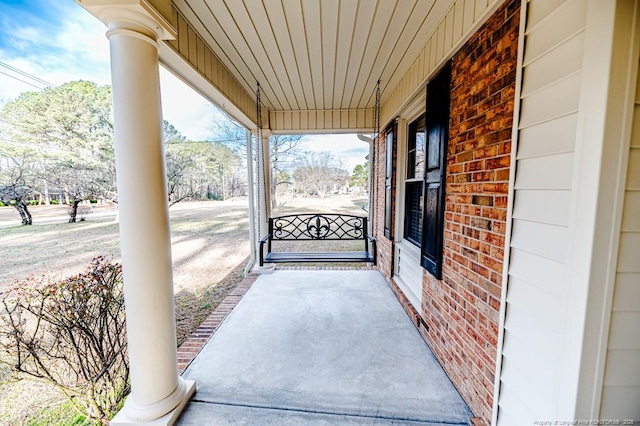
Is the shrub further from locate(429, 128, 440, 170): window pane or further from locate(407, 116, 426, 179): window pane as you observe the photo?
locate(407, 116, 426, 179): window pane

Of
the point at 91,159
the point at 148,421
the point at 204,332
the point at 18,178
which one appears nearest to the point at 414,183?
the point at 204,332

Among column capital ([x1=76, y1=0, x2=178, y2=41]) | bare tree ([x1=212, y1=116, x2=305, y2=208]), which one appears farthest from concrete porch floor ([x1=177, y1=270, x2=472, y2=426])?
bare tree ([x1=212, y1=116, x2=305, y2=208])

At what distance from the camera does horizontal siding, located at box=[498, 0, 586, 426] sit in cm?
93

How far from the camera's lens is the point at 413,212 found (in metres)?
3.07

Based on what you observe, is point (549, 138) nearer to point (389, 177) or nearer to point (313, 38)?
point (313, 38)

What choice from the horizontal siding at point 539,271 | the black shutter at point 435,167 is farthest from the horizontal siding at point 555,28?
the horizontal siding at point 539,271

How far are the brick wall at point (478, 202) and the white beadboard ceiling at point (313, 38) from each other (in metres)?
0.60

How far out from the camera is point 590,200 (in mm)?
813

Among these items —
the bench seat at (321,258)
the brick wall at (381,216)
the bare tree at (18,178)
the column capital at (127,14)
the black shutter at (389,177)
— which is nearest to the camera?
the column capital at (127,14)

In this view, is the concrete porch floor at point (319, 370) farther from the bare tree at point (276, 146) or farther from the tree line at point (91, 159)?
the bare tree at point (276, 146)

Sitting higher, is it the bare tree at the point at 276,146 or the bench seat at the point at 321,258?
the bare tree at the point at 276,146

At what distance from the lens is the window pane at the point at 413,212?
287cm

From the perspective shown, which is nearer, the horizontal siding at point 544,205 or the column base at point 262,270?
the horizontal siding at point 544,205

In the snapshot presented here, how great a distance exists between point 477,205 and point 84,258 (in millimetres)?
6751
